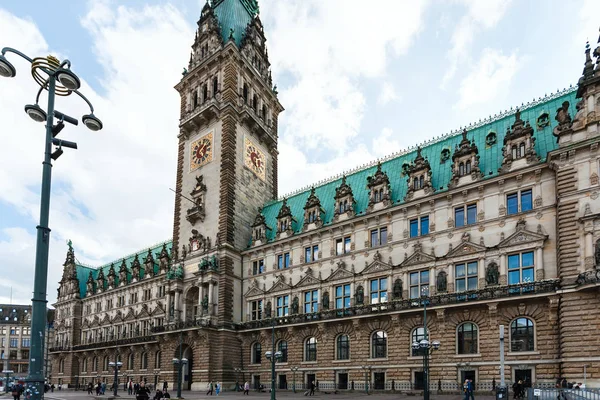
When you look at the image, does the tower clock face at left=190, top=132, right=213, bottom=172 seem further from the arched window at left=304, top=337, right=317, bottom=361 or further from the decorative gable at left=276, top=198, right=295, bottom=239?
the arched window at left=304, top=337, right=317, bottom=361

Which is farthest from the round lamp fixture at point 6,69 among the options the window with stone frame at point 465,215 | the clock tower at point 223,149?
the clock tower at point 223,149

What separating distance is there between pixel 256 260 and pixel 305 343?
12472mm

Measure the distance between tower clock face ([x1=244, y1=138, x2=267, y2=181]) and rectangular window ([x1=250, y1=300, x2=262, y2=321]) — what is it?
17793 millimetres

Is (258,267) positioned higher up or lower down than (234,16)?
lower down

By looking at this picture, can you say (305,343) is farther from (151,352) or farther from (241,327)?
(151,352)

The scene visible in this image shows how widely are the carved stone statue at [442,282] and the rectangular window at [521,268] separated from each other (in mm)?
5274

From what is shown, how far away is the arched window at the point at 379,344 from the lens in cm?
4562

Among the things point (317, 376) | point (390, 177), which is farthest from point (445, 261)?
point (317, 376)

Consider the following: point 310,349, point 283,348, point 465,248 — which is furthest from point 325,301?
point 465,248

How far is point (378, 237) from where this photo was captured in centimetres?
4881

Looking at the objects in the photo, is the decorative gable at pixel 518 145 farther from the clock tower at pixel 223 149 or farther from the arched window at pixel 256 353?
the clock tower at pixel 223 149

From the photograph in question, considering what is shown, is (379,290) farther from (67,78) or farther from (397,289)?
(67,78)

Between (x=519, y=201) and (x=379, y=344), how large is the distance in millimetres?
17328

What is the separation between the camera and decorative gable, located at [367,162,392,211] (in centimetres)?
4894
